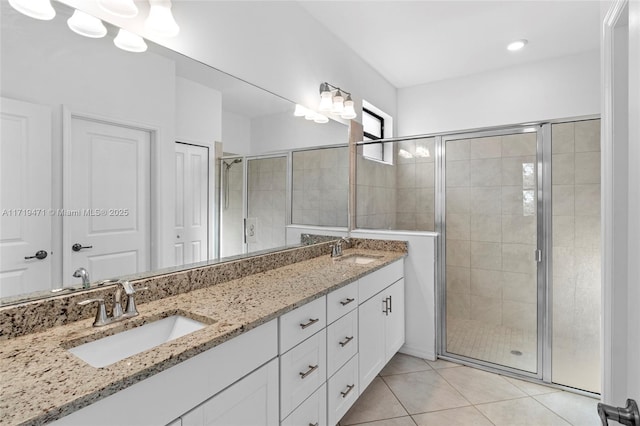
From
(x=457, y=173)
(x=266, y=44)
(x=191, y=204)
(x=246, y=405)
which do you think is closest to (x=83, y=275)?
(x=191, y=204)

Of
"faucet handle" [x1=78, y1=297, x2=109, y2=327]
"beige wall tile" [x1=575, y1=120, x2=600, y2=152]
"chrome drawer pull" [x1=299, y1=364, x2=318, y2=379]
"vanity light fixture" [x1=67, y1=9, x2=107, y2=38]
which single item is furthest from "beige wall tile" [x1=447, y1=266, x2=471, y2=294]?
"vanity light fixture" [x1=67, y1=9, x2=107, y2=38]

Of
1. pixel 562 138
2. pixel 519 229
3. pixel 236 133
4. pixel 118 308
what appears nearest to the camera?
pixel 118 308

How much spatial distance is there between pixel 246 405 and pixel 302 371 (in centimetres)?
33

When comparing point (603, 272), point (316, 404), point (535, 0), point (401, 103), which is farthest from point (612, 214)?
point (401, 103)

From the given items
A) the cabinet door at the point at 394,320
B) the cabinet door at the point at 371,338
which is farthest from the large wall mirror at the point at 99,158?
the cabinet door at the point at 394,320

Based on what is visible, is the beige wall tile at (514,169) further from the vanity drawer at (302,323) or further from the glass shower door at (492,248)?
the vanity drawer at (302,323)

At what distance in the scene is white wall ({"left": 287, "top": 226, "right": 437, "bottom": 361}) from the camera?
2.59 meters

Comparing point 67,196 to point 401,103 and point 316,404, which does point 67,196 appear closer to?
point 316,404

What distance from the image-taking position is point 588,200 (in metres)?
2.22

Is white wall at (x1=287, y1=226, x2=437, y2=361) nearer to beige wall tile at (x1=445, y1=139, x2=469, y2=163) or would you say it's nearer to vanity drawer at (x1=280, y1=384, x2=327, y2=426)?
beige wall tile at (x1=445, y1=139, x2=469, y2=163)

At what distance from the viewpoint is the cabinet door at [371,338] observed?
1910mm

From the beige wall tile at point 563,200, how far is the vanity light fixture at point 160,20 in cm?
251

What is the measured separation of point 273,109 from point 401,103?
228 centimetres

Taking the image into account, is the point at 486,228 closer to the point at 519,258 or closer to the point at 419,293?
the point at 519,258
